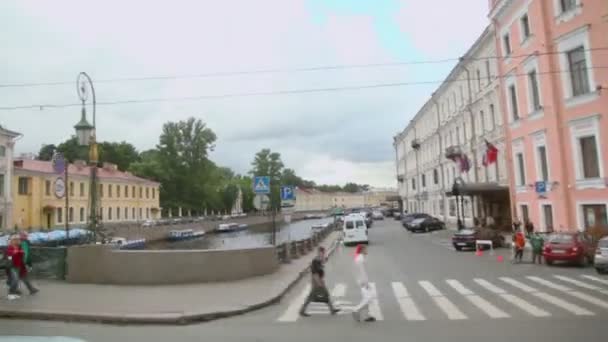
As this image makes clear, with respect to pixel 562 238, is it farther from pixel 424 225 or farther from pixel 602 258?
pixel 424 225

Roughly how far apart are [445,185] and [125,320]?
47.4 meters

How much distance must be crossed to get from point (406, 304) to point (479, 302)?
184 cm

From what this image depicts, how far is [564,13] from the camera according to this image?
933 inches

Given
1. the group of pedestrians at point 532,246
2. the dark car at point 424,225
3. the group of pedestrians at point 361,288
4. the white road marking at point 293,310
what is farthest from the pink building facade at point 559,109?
the white road marking at point 293,310

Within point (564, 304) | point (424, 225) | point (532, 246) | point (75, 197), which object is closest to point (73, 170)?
point (75, 197)

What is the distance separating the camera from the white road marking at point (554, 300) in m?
9.74

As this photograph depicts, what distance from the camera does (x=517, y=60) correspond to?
28609mm

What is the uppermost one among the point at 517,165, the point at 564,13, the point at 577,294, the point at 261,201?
the point at 564,13

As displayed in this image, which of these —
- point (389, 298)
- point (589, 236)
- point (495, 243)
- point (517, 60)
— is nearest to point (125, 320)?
point (389, 298)

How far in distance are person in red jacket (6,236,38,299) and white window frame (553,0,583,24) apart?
26434mm

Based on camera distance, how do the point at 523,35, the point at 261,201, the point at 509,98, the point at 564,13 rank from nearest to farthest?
the point at 261,201 → the point at 564,13 → the point at 523,35 → the point at 509,98

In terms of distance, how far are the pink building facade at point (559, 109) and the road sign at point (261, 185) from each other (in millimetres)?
13958

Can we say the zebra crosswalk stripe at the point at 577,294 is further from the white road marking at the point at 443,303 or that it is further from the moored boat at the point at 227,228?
the moored boat at the point at 227,228

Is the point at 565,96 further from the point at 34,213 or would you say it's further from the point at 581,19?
the point at 34,213
